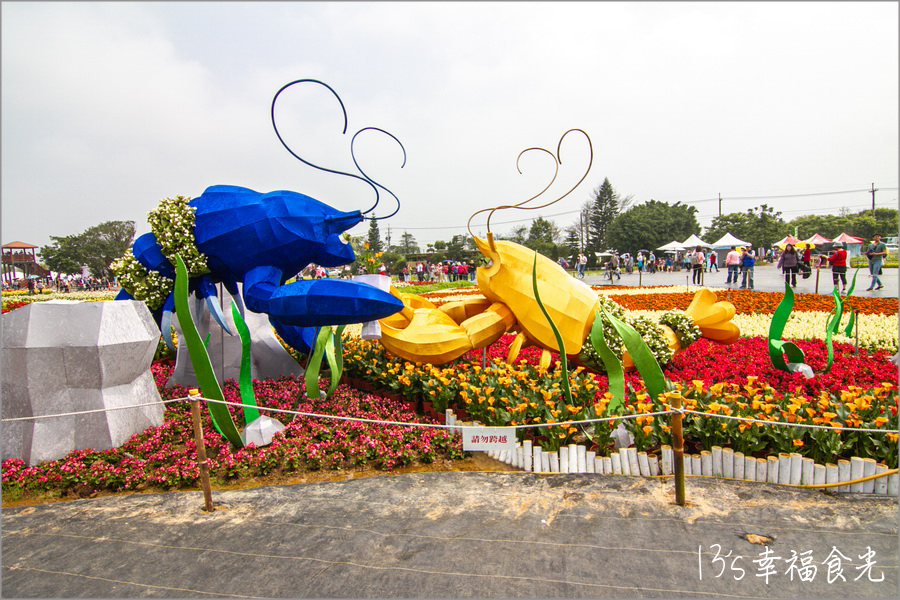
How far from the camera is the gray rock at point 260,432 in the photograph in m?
3.98

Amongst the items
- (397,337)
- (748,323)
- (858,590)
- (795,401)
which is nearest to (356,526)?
(397,337)

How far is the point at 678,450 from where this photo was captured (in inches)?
117

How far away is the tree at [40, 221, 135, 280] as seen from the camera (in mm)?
32000

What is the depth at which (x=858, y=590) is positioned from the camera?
7.31 feet

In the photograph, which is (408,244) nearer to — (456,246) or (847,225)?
(456,246)

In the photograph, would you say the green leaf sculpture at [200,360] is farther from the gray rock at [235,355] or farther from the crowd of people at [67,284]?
the crowd of people at [67,284]

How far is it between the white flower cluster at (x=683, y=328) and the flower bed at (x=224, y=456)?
2841 millimetres

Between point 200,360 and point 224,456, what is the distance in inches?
28.1

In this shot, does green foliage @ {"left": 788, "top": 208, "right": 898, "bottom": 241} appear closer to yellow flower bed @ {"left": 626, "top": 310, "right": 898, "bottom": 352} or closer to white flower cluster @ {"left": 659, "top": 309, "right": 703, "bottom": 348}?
yellow flower bed @ {"left": 626, "top": 310, "right": 898, "bottom": 352}

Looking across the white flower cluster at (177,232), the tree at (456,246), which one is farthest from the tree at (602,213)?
the white flower cluster at (177,232)

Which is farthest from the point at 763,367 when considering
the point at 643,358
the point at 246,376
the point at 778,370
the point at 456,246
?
the point at 456,246

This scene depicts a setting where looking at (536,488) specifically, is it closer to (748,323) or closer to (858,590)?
(858,590)

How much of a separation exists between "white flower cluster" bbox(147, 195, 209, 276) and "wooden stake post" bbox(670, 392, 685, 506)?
12.8 ft

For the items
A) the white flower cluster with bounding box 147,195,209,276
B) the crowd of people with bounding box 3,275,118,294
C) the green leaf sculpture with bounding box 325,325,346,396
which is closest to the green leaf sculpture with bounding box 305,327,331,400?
the green leaf sculpture with bounding box 325,325,346,396
